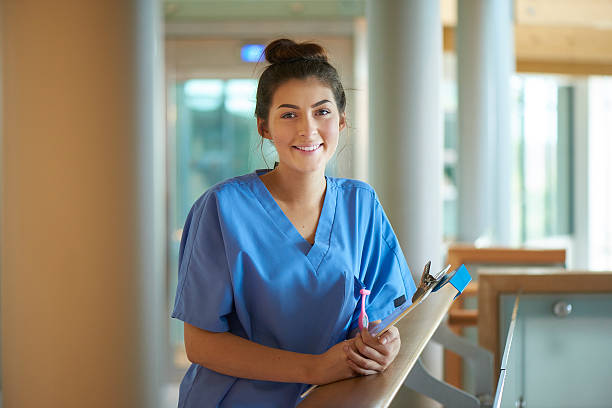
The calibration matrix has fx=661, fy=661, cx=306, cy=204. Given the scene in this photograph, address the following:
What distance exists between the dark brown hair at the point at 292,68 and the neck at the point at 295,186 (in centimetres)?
14

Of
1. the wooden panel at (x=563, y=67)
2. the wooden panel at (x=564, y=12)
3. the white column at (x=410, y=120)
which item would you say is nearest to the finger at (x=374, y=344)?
the white column at (x=410, y=120)

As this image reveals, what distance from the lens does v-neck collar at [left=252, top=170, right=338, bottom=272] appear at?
1.41 meters

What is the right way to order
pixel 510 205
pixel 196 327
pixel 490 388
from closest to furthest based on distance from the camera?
pixel 196 327 → pixel 490 388 → pixel 510 205

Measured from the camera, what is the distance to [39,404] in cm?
205

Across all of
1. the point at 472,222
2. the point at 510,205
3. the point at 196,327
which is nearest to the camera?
the point at 196,327

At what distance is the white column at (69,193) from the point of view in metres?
2.01

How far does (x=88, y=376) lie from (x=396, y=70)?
1.68 meters

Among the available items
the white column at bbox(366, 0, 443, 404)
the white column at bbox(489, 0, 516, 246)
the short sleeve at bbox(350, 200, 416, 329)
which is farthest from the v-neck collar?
the white column at bbox(489, 0, 516, 246)

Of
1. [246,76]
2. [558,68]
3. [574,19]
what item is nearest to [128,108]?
[246,76]

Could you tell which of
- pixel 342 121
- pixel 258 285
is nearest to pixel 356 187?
pixel 342 121

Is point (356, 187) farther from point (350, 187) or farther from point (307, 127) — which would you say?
point (307, 127)

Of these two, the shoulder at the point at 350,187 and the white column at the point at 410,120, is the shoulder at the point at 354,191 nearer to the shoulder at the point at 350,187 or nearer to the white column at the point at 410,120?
the shoulder at the point at 350,187

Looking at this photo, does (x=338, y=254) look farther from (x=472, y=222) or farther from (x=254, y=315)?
(x=472, y=222)

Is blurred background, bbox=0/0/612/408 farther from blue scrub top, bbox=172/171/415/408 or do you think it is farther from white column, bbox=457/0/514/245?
white column, bbox=457/0/514/245
